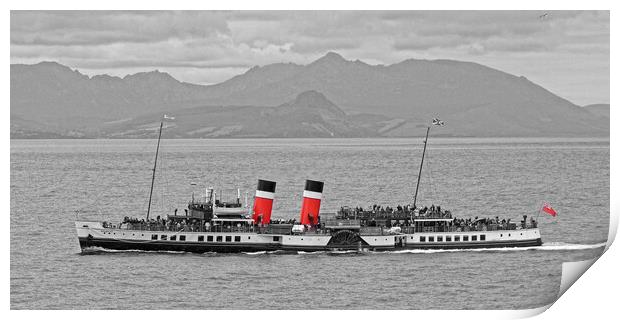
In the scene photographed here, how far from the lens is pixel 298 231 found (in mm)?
63188

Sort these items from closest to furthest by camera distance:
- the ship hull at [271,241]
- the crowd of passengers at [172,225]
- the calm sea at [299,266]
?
the calm sea at [299,266]
the ship hull at [271,241]
the crowd of passengers at [172,225]

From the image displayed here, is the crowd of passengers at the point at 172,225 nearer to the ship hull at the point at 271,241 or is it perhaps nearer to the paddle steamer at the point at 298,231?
the paddle steamer at the point at 298,231

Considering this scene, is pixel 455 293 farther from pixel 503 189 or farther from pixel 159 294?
pixel 503 189

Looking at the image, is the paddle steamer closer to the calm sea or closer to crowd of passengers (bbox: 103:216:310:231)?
crowd of passengers (bbox: 103:216:310:231)

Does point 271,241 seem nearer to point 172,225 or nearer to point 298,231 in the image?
point 298,231

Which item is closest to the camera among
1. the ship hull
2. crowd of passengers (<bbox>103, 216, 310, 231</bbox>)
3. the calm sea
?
the calm sea

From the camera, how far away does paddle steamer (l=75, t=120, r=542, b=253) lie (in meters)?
63.1

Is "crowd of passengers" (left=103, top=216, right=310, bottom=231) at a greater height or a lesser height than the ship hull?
greater

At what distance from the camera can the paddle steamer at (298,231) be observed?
63.1 metres

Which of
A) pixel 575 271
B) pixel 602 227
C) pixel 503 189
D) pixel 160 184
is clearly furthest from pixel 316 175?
pixel 575 271

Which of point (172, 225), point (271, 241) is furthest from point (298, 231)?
point (172, 225)

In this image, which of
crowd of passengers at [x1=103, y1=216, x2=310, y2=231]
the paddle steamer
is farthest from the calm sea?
crowd of passengers at [x1=103, y1=216, x2=310, y2=231]

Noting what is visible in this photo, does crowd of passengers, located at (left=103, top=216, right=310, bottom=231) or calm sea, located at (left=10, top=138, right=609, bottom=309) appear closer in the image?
calm sea, located at (left=10, top=138, right=609, bottom=309)

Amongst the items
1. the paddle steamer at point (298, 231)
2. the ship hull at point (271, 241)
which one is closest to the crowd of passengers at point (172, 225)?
the paddle steamer at point (298, 231)
